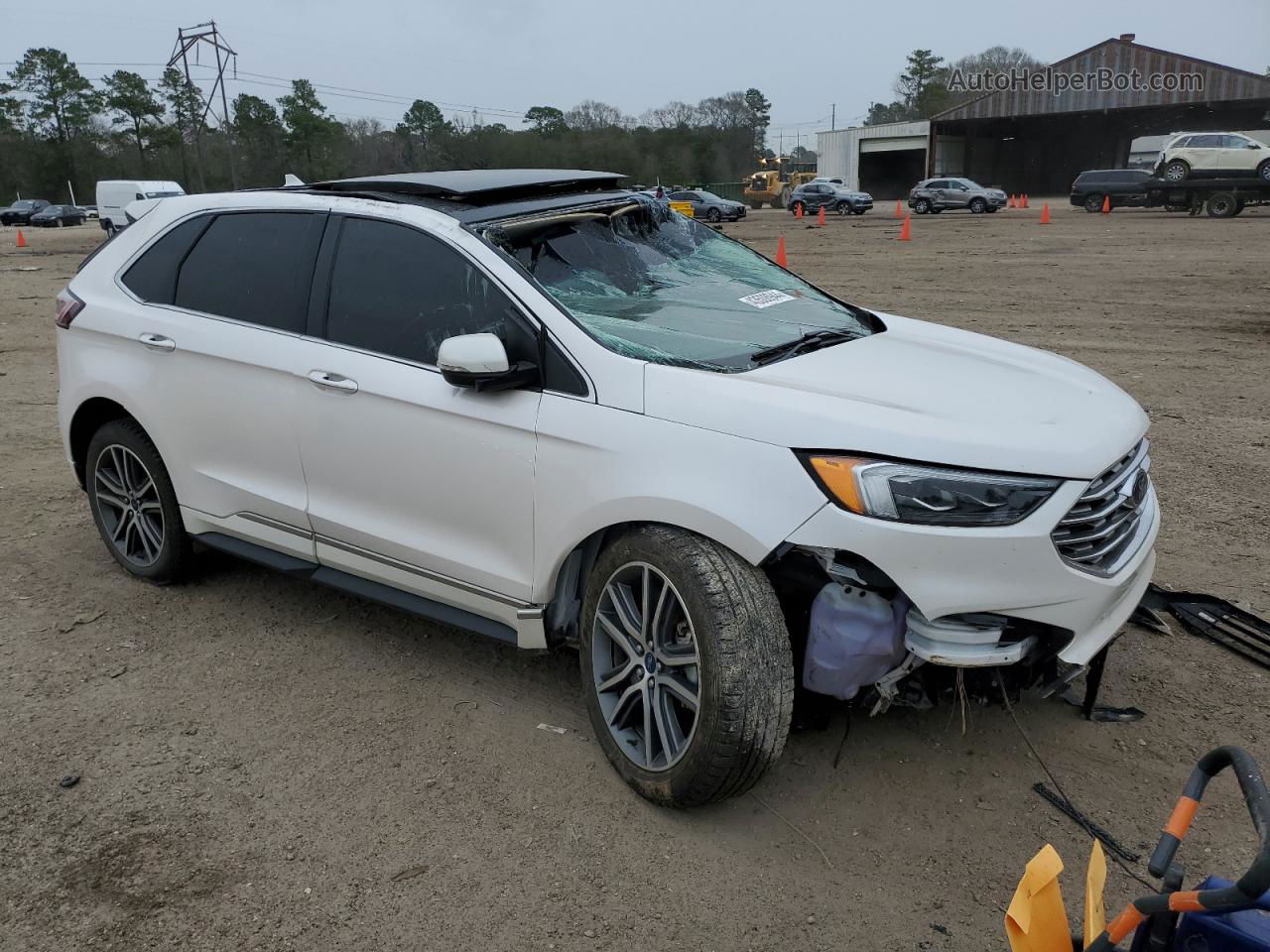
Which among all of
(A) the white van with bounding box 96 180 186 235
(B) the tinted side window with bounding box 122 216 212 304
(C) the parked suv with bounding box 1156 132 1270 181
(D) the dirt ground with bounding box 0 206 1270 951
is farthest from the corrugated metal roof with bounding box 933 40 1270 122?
(B) the tinted side window with bounding box 122 216 212 304

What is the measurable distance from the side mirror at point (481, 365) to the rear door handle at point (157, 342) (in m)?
1.70

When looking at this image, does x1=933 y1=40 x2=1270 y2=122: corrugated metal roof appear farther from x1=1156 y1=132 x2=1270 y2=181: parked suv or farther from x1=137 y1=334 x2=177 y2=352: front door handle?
x1=137 y1=334 x2=177 y2=352: front door handle

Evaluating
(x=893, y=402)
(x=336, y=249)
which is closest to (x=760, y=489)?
(x=893, y=402)

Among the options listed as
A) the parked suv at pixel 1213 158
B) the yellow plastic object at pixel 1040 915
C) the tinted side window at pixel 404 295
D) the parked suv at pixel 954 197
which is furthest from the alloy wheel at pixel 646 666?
the parked suv at pixel 954 197

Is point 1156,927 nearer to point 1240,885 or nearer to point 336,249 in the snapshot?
point 1240,885

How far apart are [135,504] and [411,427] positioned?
204cm

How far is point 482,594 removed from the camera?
344 centimetres

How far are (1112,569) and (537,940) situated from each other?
1895mm

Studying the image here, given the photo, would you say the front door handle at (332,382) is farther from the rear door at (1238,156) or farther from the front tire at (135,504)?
the rear door at (1238,156)

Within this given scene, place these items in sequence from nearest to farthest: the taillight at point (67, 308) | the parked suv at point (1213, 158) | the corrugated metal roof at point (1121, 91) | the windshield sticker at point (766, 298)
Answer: the windshield sticker at point (766, 298), the taillight at point (67, 308), the parked suv at point (1213, 158), the corrugated metal roof at point (1121, 91)

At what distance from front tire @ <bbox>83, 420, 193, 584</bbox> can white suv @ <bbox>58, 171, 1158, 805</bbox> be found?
31 mm

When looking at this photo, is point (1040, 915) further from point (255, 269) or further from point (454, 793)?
point (255, 269)

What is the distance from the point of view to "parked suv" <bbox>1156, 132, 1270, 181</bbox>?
1212 inches

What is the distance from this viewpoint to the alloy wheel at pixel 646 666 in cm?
301
